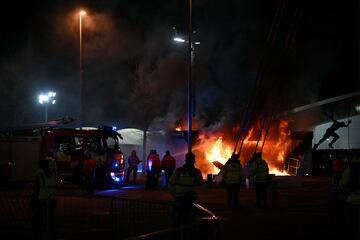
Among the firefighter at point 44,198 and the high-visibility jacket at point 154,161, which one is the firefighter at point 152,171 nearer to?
the high-visibility jacket at point 154,161

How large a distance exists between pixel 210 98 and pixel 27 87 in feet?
41.3

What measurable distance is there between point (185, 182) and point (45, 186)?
243cm

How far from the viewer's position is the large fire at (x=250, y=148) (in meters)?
28.4

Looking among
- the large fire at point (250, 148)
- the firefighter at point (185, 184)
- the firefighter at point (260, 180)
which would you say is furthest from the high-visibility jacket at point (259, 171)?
the large fire at point (250, 148)

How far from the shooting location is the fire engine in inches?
845

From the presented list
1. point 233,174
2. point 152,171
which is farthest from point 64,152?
point 233,174

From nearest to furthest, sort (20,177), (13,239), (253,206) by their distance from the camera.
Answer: (13,239) → (253,206) → (20,177)

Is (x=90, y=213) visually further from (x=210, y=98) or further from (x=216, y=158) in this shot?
(x=210, y=98)

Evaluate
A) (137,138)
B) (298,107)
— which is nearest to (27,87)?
(137,138)

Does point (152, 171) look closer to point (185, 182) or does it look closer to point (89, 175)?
point (89, 175)

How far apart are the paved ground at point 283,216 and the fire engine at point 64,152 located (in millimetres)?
1946

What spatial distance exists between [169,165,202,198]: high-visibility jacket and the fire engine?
12.0m

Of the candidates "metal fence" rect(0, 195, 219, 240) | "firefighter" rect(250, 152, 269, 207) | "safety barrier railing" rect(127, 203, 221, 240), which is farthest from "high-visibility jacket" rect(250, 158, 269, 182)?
"safety barrier railing" rect(127, 203, 221, 240)

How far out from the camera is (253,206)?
51.0ft
